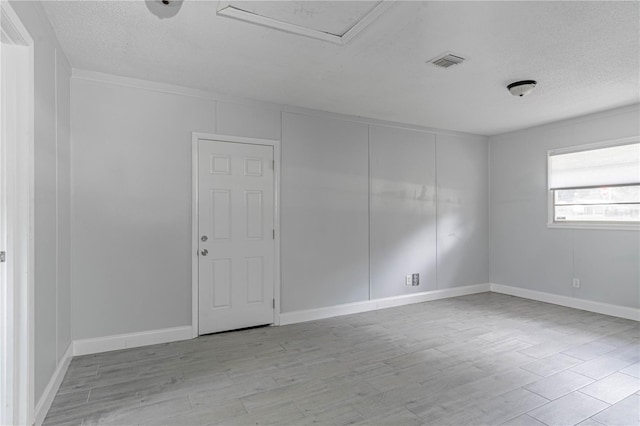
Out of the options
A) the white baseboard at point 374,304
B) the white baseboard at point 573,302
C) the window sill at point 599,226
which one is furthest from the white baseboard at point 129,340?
the window sill at point 599,226

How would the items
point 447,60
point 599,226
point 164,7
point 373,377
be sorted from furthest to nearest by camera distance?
1. point 599,226
2. point 447,60
3. point 373,377
4. point 164,7

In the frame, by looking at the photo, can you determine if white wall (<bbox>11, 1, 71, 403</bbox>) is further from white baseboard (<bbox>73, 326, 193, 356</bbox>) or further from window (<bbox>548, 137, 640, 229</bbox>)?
window (<bbox>548, 137, 640, 229</bbox>)

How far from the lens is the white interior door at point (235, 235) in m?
3.81

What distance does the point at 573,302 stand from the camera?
4.90 metres

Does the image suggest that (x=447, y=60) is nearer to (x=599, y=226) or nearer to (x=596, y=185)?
(x=596, y=185)

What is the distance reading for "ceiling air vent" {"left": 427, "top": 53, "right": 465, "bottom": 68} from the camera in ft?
9.67

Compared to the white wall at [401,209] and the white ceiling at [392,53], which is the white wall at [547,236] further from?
the white wall at [401,209]

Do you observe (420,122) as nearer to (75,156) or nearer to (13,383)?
(75,156)

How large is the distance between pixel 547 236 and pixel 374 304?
9.32 ft

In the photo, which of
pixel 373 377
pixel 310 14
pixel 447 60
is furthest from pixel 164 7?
pixel 373 377

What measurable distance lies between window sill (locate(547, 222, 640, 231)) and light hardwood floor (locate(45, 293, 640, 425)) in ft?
3.82

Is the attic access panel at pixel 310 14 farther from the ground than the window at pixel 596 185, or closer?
farther from the ground

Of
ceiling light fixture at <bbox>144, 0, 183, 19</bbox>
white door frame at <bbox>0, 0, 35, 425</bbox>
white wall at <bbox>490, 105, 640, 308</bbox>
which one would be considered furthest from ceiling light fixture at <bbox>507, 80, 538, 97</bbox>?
white door frame at <bbox>0, 0, 35, 425</bbox>

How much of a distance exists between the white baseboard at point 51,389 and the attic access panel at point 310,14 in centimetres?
280
